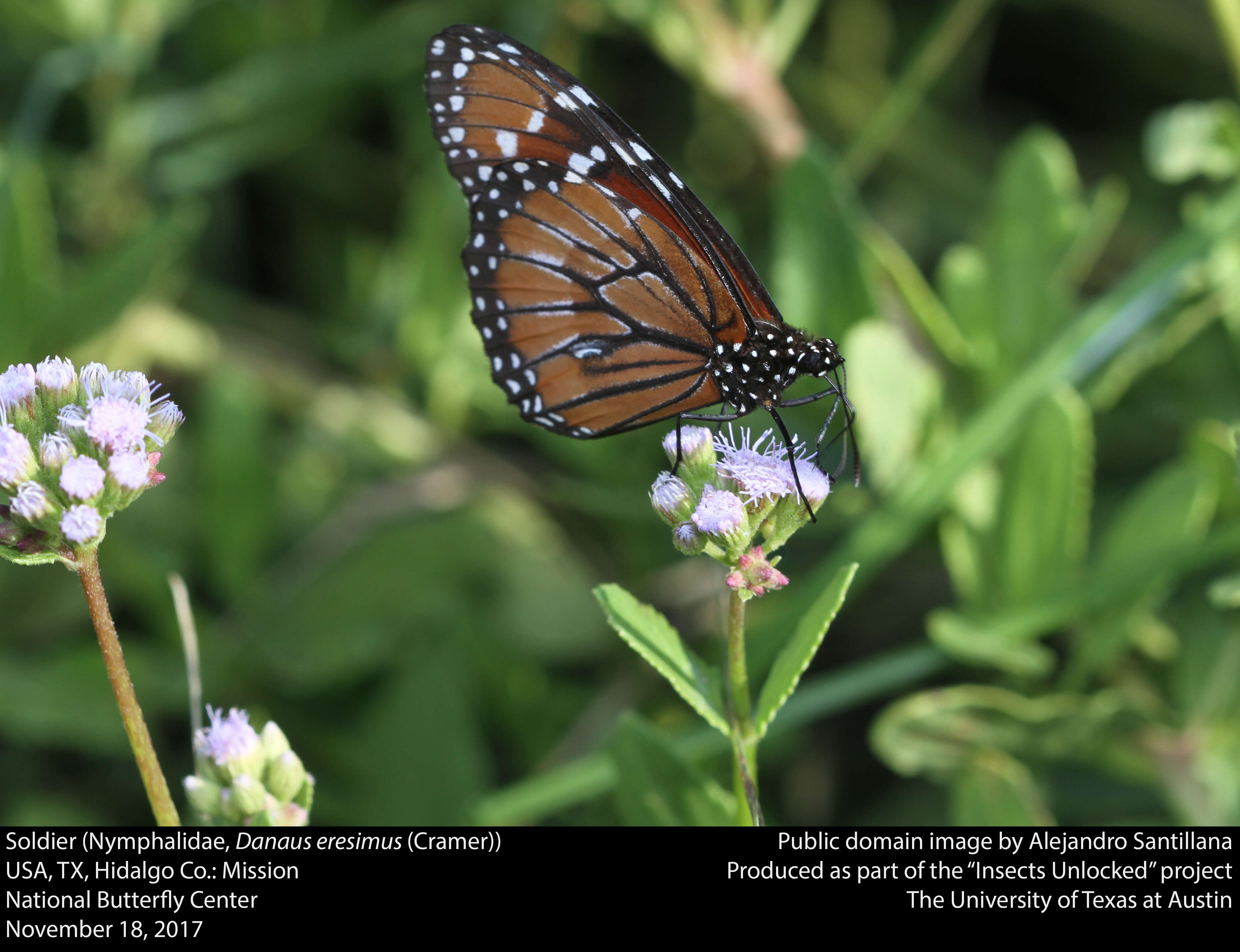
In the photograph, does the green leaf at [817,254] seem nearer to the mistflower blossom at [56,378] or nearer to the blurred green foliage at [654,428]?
the blurred green foliage at [654,428]

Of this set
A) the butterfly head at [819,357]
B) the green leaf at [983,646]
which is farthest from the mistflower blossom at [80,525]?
the green leaf at [983,646]

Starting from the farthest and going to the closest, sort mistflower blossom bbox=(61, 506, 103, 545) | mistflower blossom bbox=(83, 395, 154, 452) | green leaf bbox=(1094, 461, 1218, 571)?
green leaf bbox=(1094, 461, 1218, 571), mistflower blossom bbox=(83, 395, 154, 452), mistflower blossom bbox=(61, 506, 103, 545)

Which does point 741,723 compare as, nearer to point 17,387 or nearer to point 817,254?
point 17,387

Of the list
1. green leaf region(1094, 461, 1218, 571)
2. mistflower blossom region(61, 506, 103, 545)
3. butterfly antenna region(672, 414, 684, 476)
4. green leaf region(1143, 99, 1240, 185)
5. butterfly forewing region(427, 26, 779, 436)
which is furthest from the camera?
green leaf region(1143, 99, 1240, 185)

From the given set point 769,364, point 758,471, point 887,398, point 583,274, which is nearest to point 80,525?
point 758,471

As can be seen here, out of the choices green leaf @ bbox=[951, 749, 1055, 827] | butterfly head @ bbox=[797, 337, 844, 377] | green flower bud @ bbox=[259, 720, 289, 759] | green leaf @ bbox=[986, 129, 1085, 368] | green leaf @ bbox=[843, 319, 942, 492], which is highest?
green leaf @ bbox=[986, 129, 1085, 368]

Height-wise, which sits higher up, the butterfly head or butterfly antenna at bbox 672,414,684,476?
the butterfly head

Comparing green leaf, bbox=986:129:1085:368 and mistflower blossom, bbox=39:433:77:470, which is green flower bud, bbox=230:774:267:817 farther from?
green leaf, bbox=986:129:1085:368

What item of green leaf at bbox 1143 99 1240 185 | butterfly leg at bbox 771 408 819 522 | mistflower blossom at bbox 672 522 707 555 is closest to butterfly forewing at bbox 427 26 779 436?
butterfly leg at bbox 771 408 819 522

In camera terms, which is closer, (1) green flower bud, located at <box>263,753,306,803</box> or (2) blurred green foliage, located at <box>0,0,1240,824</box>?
(1) green flower bud, located at <box>263,753,306,803</box>
